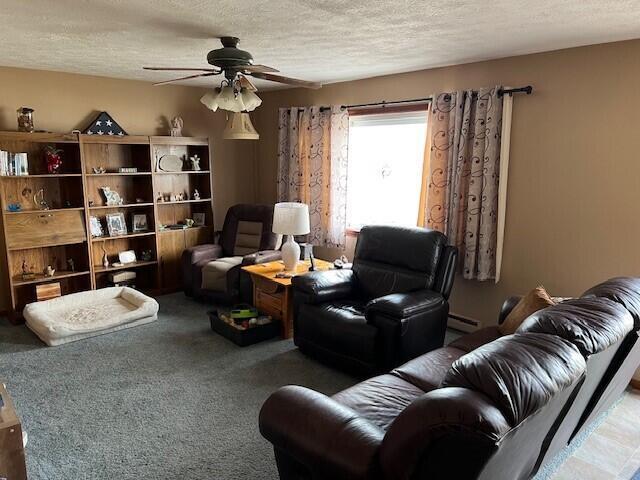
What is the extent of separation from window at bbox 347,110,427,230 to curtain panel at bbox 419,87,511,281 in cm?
32

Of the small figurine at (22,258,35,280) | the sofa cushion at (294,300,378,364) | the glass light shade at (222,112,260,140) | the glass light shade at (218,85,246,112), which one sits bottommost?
the sofa cushion at (294,300,378,364)

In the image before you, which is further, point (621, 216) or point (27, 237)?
point (27, 237)

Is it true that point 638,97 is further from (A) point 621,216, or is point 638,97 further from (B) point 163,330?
(B) point 163,330

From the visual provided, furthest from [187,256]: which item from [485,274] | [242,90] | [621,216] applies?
[621,216]

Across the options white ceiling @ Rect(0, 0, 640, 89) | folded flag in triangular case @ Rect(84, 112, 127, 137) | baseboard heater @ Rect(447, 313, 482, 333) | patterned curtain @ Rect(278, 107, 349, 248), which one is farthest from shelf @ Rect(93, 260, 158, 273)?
baseboard heater @ Rect(447, 313, 482, 333)

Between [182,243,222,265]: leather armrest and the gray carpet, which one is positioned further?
[182,243,222,265]: leather armrest

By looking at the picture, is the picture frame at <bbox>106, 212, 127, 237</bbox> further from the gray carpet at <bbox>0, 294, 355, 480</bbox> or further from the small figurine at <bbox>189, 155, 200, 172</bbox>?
the gray carpet at <bbox>0, 294, 355, 480</bbox>

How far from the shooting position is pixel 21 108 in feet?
14.1

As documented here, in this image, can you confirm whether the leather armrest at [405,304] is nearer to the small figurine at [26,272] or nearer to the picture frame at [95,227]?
the picture frame at [95,227]

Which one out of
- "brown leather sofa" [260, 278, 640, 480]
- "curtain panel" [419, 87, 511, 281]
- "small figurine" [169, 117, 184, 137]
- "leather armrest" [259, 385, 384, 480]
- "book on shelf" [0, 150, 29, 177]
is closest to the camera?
"brown leather sofa" [260, 278, 640, 480]

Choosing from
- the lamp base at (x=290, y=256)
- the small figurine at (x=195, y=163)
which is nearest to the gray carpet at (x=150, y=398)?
the lamp base at (x=290, y=256)

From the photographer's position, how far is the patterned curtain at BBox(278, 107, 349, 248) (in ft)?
16.3

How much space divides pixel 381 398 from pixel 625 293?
3.99 ft

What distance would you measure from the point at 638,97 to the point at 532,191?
0.90m
